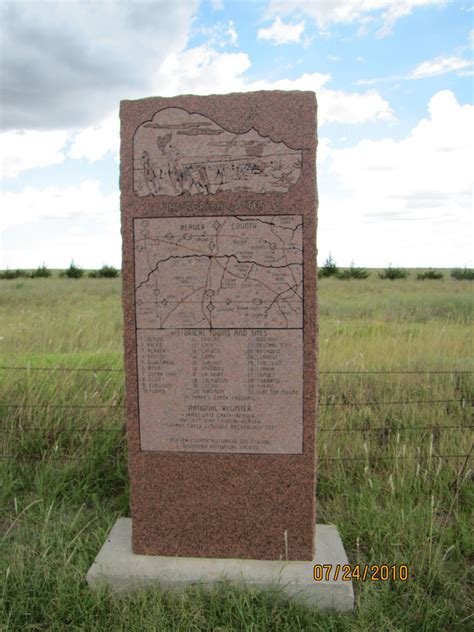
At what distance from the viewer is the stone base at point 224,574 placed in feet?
9.61

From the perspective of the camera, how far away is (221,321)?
9.84 feet

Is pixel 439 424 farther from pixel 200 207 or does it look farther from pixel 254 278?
pixel 200 207

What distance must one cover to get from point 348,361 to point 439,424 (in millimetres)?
1280

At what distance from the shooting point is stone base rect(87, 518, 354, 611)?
2.93 metres

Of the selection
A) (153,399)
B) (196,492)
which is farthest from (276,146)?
(196,492)

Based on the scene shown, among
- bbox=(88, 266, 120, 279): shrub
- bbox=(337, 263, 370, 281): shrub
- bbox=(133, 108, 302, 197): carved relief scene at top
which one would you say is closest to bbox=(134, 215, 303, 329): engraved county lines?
bbox=(133, 108, 302, 197): carved relief scene at top

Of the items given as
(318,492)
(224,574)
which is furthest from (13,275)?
(224,574)

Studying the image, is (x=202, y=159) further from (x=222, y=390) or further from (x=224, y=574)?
(x=224, y=574)

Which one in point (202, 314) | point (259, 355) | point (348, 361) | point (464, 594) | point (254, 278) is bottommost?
point (464, 594)

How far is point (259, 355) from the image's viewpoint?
9.86 feet

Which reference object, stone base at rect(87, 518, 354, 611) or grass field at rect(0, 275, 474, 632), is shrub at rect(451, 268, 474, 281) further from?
stone base at rect(87, 518, 354, 611)
